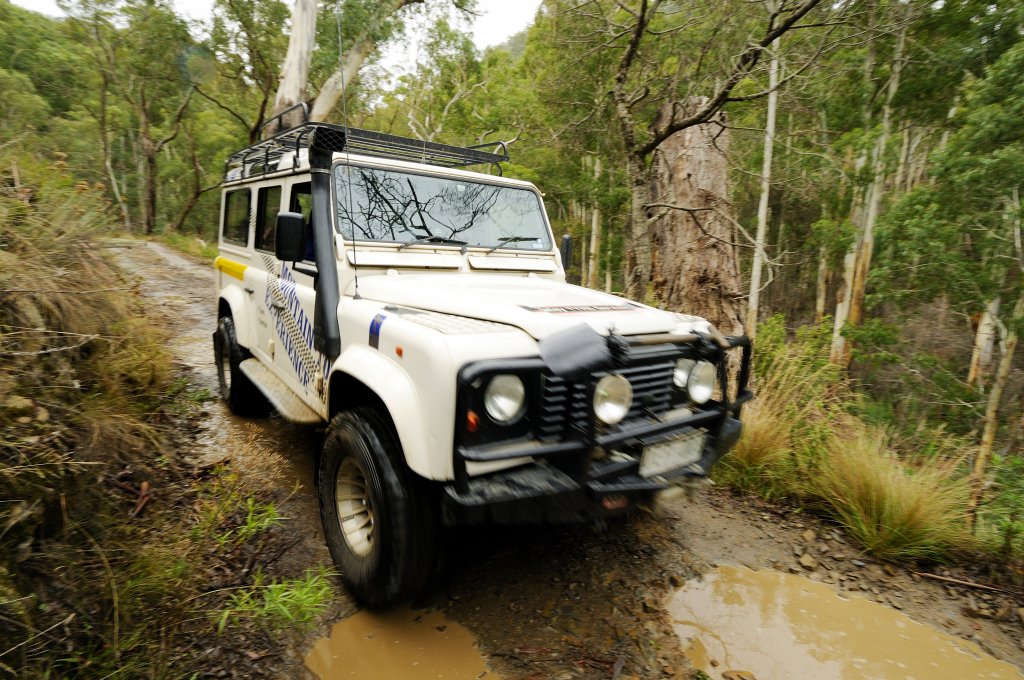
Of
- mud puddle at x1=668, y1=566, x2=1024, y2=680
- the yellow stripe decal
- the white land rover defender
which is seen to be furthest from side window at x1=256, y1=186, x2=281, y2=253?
mud puddle at x1=668, y1=566, x2=1024, y2=680

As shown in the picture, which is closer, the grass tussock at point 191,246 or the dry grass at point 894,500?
the dry grass at point 894,500

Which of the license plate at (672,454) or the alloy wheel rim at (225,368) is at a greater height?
the license plate at (672,454)

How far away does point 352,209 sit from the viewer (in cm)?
295

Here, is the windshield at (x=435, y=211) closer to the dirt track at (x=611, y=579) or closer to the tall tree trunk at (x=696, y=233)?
the dirt track at (x=611, y=579)

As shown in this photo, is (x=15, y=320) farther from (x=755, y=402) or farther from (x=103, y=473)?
(x=755, y=402)

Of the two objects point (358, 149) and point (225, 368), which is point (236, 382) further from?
point (358, 149)

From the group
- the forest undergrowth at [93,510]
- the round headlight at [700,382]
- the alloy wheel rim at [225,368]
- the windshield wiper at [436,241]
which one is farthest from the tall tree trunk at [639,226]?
the alloy wheel rim at [225,368]

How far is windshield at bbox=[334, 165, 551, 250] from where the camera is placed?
9.77 feet

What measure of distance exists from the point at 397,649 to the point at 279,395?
2.01 m

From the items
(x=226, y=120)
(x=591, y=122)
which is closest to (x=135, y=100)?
(x=226, y=120)

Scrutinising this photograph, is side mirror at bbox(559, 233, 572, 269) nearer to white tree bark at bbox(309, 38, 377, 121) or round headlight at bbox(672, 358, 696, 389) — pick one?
round headlight at bbox(672, 358, 696, 389)

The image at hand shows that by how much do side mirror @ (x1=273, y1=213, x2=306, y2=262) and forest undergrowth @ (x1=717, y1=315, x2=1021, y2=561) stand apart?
10.6 ft

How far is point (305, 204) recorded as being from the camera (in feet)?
10.5

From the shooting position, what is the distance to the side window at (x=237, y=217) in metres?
4.31
